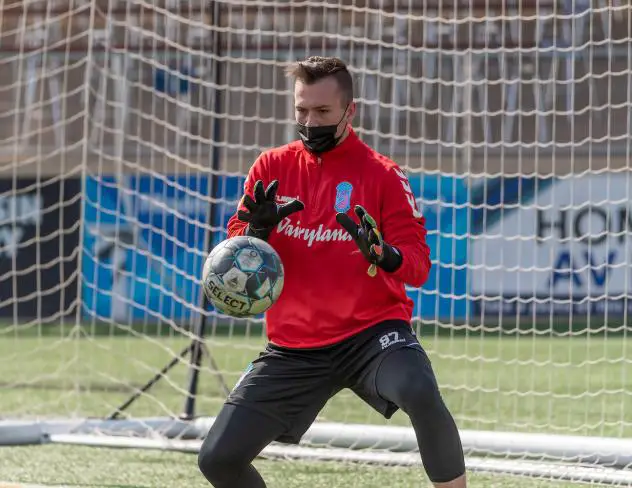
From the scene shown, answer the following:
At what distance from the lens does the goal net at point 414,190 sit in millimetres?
7562

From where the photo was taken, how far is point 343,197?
438cm

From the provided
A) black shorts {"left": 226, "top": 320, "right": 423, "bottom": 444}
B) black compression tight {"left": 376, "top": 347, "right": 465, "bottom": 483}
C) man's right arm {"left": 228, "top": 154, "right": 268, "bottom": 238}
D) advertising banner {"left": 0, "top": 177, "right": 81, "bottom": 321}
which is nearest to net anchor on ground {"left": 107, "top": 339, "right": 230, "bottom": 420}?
man's right arm {"left": 228, "top": 154, "right": 268, "bottom": 238}

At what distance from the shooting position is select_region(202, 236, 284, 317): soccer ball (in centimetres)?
412

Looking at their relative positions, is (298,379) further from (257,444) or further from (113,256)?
(113,256)

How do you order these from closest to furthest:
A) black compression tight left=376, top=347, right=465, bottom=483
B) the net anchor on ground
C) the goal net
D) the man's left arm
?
black compression tight left=376, top=347, right=465, bottom=483
the man's left arm
the net anchor on ground
the goal net

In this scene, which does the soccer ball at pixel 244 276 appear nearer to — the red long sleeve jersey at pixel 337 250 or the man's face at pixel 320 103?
the red long sleeve jersey at pixel 337 250

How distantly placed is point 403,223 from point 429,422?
71 centimetres

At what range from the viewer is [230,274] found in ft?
13.7

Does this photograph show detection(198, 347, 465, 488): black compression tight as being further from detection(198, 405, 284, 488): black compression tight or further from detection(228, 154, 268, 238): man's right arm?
detection(228, 154, 268, 238): man's right arm

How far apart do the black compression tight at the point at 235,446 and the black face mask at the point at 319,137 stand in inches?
36.5

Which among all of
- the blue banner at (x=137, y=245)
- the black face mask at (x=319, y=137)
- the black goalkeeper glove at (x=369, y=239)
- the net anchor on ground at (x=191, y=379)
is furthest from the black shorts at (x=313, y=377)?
the blue banner at (x=137, y=245)

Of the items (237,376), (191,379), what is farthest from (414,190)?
(191,379)

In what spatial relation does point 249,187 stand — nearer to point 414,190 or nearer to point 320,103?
point 320,103

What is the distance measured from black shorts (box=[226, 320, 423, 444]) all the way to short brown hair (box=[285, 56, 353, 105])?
32.1 inches
